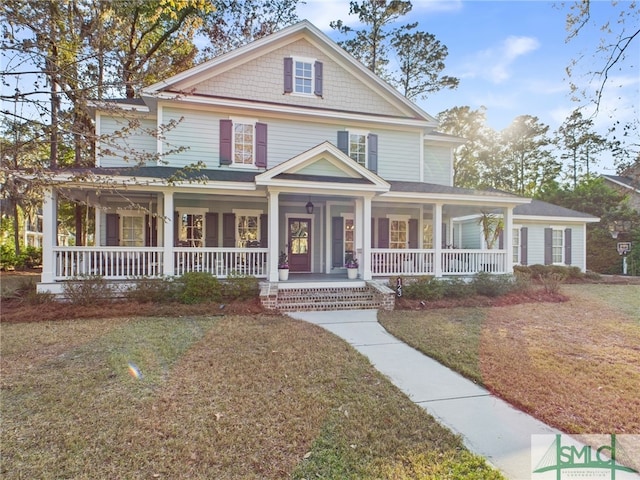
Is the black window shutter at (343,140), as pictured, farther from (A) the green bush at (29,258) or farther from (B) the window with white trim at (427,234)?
(A) the green bush at (29,258)

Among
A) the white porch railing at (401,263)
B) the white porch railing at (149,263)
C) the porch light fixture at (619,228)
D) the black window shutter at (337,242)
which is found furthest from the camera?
the porch light fixture at (619,228)

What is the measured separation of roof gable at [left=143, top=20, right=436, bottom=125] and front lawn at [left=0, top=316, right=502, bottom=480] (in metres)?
9.00

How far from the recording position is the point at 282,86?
1235 centimetres

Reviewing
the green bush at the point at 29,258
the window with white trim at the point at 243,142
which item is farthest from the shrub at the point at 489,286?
the green bush at the point at 29,258

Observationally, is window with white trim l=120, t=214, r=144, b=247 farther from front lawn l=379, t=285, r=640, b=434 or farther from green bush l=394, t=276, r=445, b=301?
green bush l=394, t=276, r=445, b=301

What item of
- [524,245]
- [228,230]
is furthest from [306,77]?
[524,245]

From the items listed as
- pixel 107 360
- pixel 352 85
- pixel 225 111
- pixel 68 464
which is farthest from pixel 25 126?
pixel 352 85

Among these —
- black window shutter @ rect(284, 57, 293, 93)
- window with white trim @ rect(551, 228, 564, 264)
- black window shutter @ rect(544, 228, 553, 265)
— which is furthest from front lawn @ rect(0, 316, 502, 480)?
window with white trim @ rect(551, 228, 564, 264)

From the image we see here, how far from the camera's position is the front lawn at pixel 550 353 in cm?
378

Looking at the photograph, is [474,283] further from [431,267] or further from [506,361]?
[506,361]

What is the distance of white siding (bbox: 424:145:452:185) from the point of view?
47.9 ft

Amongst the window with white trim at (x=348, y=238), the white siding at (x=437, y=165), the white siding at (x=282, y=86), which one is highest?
the white siding at (x=282, y=86)

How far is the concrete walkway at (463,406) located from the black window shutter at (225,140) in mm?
7610

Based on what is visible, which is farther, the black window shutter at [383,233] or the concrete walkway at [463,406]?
the black window shutter at [383,233]
